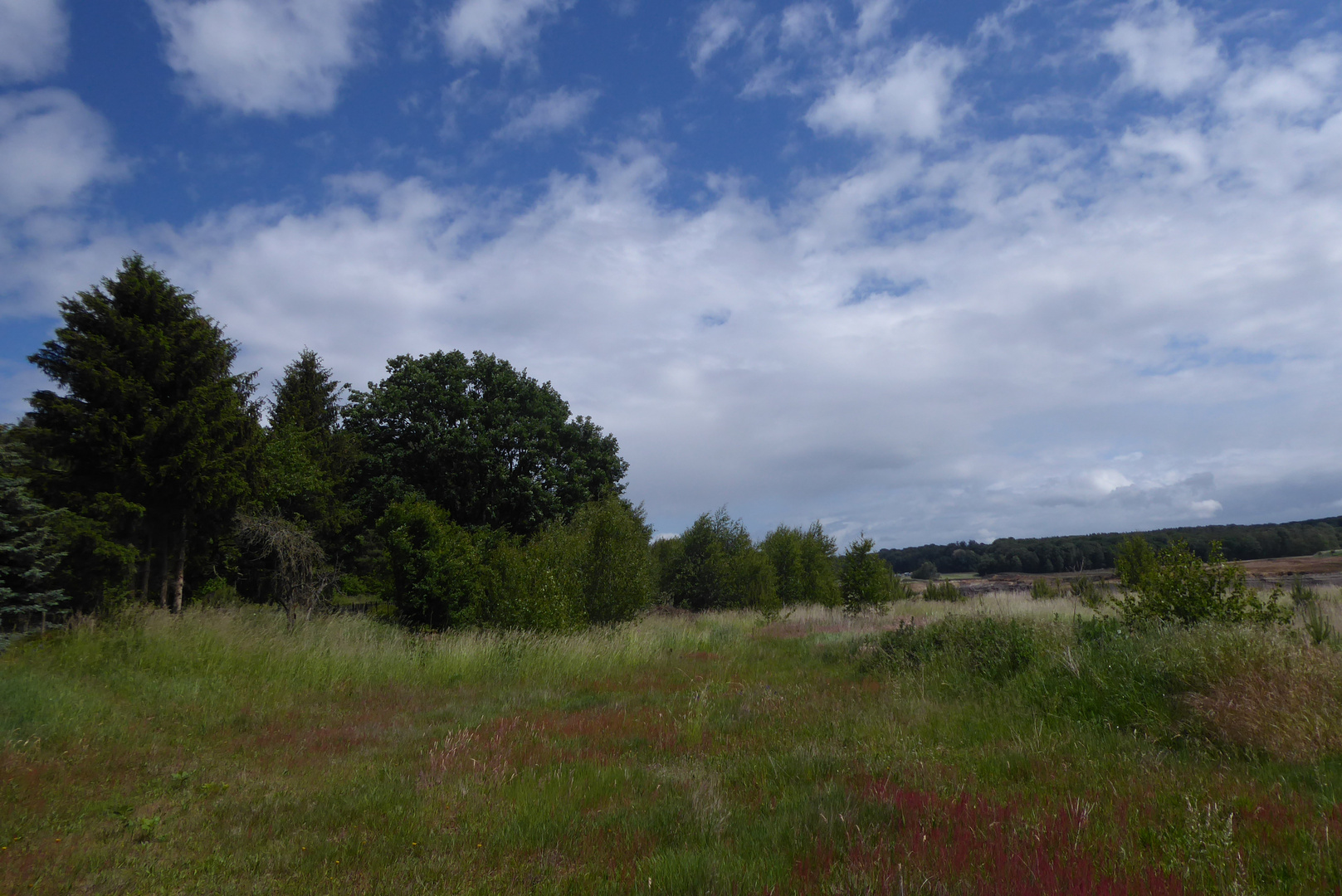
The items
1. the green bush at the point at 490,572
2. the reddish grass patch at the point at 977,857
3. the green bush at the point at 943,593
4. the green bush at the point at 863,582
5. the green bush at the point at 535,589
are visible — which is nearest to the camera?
the reddish grass patch at the point at 977,857

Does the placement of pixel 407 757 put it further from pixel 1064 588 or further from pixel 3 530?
pixel 1064 588

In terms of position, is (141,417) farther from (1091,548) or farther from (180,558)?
(1091,548)

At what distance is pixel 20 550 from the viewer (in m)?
11.3

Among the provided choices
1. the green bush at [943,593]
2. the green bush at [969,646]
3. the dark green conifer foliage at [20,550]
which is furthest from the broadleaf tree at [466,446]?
the green bush at [943,593]

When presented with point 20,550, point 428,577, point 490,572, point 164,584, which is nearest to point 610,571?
point 490,572

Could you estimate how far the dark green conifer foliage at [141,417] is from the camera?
55.6ft

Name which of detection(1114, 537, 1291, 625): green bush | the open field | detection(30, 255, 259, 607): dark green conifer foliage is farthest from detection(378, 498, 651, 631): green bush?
detection(1114, 537, 1291, 625): green bush

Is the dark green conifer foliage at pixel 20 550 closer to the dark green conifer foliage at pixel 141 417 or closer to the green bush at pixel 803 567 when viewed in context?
the dark green conifer foliage at pixel 141 417

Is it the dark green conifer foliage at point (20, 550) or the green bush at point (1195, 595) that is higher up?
the dark green conifer foliage at point (20, 550)

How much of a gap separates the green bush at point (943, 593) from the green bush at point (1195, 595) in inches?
1183

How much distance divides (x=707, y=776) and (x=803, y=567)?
33970mm

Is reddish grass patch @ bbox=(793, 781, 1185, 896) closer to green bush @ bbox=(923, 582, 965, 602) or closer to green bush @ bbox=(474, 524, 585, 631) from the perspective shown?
green bush @ bbox=(474, 524, 585, 631)

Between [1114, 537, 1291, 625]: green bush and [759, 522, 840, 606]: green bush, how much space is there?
24.8m

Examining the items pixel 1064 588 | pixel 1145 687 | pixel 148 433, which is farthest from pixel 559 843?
pixel 1064 588
